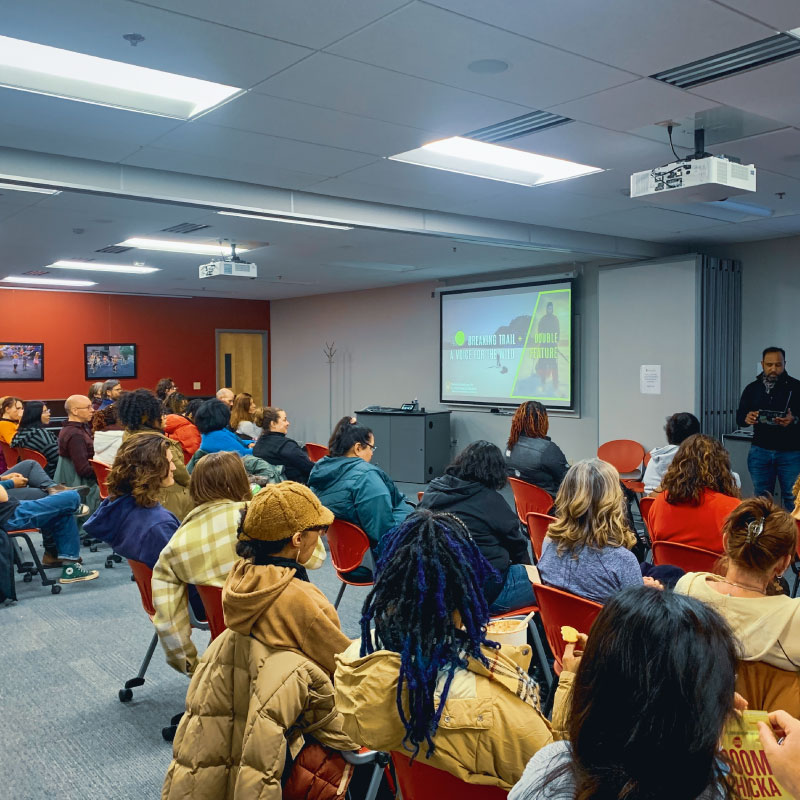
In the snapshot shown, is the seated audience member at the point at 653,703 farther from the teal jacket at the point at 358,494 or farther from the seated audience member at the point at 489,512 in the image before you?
the teal jacket at the point at 358,494

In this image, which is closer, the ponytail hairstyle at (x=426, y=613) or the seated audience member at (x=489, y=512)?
the ponytail hairstyle at (x=426, y=613)

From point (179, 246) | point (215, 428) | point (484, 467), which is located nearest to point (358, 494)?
point (484, 467)

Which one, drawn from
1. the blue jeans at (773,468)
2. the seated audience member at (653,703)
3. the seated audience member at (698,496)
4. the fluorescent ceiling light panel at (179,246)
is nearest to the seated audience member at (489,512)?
the seated audience member at (698,496)

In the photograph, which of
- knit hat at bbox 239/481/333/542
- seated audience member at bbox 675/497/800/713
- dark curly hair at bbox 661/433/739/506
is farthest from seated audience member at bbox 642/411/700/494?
knit hat at bbox 239/481/333/542

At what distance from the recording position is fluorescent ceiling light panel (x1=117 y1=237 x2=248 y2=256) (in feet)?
25.5

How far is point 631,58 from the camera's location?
307 cm

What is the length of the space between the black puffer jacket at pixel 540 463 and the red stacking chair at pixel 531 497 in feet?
0.42

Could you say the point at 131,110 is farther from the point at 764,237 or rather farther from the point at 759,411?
the point at 764,237

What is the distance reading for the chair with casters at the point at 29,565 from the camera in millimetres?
5248

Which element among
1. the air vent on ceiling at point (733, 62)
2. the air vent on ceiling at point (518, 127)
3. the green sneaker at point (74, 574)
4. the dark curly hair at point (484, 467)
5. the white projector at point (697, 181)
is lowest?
the green sneaker at point (74, 574)

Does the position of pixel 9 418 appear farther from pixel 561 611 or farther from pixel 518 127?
pixel 561 611

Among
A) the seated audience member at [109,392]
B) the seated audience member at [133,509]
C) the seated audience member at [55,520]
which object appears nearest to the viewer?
the seated audience member at [133,509]

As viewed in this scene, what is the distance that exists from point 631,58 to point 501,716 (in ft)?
8.69

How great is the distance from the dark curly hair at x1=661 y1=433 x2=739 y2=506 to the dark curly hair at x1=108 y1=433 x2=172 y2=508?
242cm
